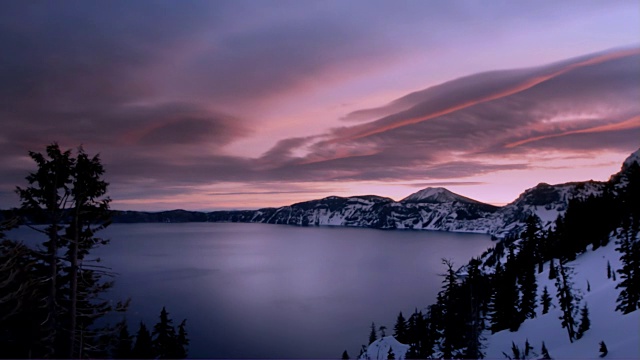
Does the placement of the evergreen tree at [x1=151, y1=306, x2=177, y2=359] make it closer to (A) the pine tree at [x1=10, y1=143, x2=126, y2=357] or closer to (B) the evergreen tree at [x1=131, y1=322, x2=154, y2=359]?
(B) the evergreen tree at [x1=131, y1=322, x2=154, y2=359]

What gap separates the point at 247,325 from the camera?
64438mm

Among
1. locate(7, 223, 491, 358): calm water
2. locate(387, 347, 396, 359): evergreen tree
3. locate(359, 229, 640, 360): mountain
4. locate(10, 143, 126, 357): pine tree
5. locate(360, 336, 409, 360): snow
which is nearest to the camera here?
locate(10, 143, 126, 357): pine tree

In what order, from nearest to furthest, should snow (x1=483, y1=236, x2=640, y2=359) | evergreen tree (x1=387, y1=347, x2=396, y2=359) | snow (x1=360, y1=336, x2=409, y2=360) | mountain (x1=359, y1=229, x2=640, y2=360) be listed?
snow (x1=483, y1=236, x2=640, y2=359), mountain (x1=359, y1=229, x2=640, y2=360), evergreen tree (x1=387, y1=347, x2=396, y2=359), snow (x1=360, y1=336, x2=409, y2=360)

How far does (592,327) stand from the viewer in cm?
2797

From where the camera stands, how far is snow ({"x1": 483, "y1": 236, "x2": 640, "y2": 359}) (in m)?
20.7

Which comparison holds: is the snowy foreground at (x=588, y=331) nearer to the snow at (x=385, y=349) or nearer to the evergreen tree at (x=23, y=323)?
the snow at (x=385, y=349)

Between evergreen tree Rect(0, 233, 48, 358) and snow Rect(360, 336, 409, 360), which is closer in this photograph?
Answer: evergreen tree Rect(0, 233, 48, 358)

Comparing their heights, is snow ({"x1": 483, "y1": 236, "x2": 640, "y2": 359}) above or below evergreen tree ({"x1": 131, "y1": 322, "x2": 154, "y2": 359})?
above

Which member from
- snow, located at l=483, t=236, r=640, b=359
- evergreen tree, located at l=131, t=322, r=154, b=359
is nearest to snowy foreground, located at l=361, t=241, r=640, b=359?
snow, located at l=483, t=236, r=640, b=359

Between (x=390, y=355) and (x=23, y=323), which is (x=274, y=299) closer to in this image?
(x=390, y=355)

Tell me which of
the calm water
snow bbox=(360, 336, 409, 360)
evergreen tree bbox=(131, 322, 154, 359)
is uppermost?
evergreen tree bbox=(131, 322, 154, 359)

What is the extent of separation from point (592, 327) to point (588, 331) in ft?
2.71

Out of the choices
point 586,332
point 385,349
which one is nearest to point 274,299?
point 385,349

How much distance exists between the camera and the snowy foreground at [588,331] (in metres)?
21.0
